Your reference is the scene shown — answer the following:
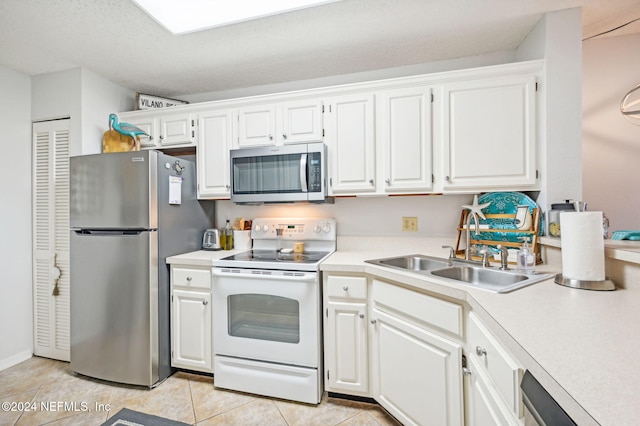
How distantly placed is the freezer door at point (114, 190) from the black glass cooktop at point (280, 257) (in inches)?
25.1

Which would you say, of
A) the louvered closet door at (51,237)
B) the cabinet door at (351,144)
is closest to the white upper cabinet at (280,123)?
the cabinet door at (351,144)

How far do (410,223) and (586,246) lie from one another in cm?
118

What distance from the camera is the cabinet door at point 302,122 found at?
2.13m

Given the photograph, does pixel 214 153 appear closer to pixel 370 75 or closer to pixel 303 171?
pixel 303 171

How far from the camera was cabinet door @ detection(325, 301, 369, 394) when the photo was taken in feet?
5.76

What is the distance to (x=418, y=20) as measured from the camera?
177 centimetres

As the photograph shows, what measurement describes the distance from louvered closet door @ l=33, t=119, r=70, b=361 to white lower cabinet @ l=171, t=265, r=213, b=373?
105 cm

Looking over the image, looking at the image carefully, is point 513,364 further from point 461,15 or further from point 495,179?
point 461,15

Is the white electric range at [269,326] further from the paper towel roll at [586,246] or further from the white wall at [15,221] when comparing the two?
the white wall at [15,221]

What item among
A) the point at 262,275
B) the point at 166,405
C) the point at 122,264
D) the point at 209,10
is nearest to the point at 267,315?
the point at 262,275

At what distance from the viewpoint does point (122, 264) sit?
6.52 ft

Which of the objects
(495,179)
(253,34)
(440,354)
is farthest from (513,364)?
(253,34)

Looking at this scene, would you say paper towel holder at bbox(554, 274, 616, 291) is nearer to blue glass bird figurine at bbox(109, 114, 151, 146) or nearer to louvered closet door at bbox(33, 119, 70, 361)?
blue glass bird figurine at bbox(109, 114, 151, 146)

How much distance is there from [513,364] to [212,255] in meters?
1.94
